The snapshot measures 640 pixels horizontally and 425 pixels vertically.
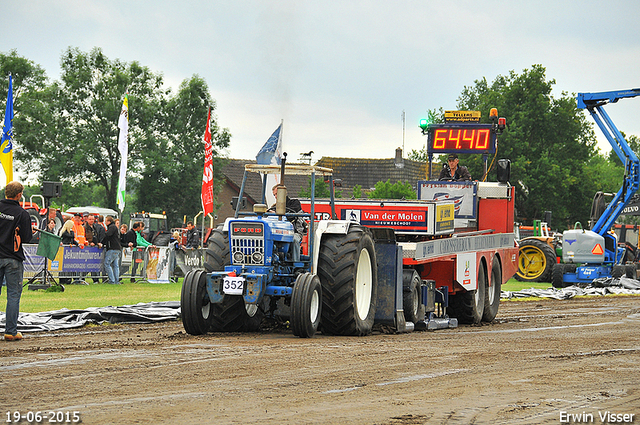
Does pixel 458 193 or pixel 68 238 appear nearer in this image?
pixel 458 193

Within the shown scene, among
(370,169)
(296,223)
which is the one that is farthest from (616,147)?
(370,169)

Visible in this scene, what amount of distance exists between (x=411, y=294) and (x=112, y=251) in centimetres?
1201

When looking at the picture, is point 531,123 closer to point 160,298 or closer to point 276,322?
point 160,298

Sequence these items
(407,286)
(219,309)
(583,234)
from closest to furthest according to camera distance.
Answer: (219,309) → (407,286) → (583,234)

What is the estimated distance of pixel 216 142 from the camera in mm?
48312

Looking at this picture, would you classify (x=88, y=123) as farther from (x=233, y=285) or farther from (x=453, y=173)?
(x=233, y=285)

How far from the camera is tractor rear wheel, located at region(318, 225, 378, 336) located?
33.8 feet

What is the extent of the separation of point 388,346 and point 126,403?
14.2 ft


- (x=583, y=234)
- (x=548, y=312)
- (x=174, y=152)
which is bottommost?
(x=548, y=312)

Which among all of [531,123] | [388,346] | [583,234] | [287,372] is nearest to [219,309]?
[388,346]

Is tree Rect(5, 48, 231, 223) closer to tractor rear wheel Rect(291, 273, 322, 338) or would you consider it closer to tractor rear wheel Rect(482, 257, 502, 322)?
tractor rear wheel Rect(482, 257, 502, 322)

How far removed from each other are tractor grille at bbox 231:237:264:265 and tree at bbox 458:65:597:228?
1620 inches

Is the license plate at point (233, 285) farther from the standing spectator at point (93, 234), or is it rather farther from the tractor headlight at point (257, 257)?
the standing spectator at point (93, 234)

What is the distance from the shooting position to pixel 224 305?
10.6m
